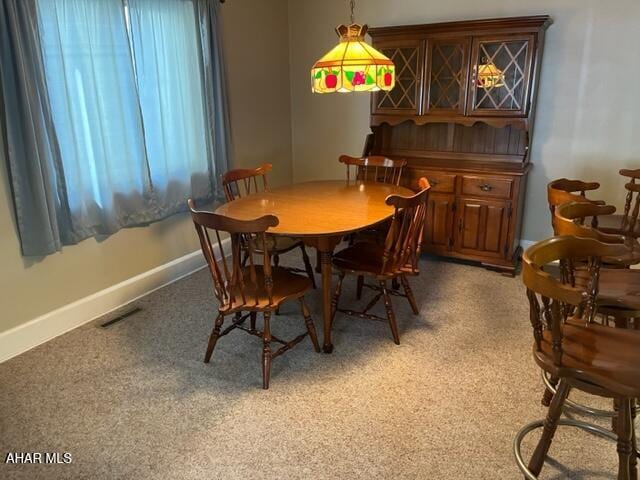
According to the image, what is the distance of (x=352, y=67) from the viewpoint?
216 cm

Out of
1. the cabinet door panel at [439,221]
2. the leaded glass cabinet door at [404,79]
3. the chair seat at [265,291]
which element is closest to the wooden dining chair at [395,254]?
the chair seat at [265,291]

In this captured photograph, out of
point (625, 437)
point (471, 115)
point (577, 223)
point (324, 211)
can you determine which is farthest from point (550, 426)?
point (471, 115)

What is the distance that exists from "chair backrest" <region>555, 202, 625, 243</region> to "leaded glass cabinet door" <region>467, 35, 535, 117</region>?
55.5 inches

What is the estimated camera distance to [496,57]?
3.40 m

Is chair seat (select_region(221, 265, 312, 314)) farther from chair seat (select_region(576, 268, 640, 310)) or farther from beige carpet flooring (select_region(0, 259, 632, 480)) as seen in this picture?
chair seat (select_region(576, 268, 640, 310))

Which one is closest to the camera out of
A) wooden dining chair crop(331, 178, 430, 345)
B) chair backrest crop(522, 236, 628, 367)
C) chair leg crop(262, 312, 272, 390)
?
chair backrest crop(522, 236, 628, 367)

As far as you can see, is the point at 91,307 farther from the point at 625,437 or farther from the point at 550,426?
the point at 625,437

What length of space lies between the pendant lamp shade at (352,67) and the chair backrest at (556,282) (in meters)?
1.08

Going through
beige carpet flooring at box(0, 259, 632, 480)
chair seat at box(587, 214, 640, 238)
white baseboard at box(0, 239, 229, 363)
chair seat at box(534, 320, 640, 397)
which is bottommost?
beige carpet flooring at box(0, 259, 632, 480)

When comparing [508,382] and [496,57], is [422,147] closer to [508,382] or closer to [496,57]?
[496,57]

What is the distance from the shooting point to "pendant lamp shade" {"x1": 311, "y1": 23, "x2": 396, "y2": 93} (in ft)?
7.09

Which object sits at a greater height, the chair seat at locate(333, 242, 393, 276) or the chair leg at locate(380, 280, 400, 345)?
the chair seat at locate(333, 242, 393, 276)

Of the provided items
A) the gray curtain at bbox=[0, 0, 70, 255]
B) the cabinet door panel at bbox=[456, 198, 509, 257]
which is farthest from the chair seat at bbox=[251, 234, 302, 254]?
the cabinet door panel at bbox=[456, 198, 509, 257]

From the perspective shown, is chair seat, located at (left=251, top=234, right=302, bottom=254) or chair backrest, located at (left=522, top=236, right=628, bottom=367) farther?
chair seat, located at (left=251, top=234, right=302, bottom=254)
